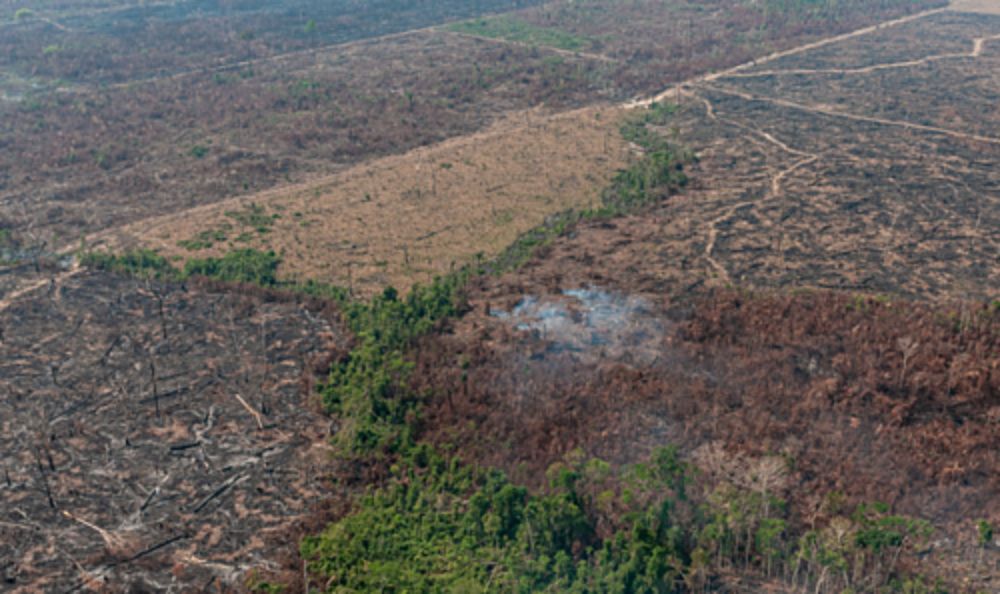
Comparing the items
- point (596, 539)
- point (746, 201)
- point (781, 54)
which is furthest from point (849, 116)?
point (596, 539)

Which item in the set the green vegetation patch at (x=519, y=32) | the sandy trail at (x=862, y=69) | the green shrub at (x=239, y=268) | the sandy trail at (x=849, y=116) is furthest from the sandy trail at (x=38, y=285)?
the green vegetation patch at (x=519, y=32)

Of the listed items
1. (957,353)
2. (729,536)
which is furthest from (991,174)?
(729,536)

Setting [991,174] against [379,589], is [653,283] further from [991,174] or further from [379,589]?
[991,174]

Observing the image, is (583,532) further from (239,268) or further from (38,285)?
(38,285)

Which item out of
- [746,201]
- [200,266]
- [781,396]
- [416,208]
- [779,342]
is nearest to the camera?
[781,396]

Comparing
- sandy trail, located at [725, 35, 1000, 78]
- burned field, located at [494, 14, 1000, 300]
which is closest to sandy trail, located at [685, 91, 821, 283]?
burned field, located at [494, 14, 1000, 300]

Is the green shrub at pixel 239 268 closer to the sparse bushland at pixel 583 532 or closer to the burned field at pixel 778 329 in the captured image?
the burned field at pixel 778 329
